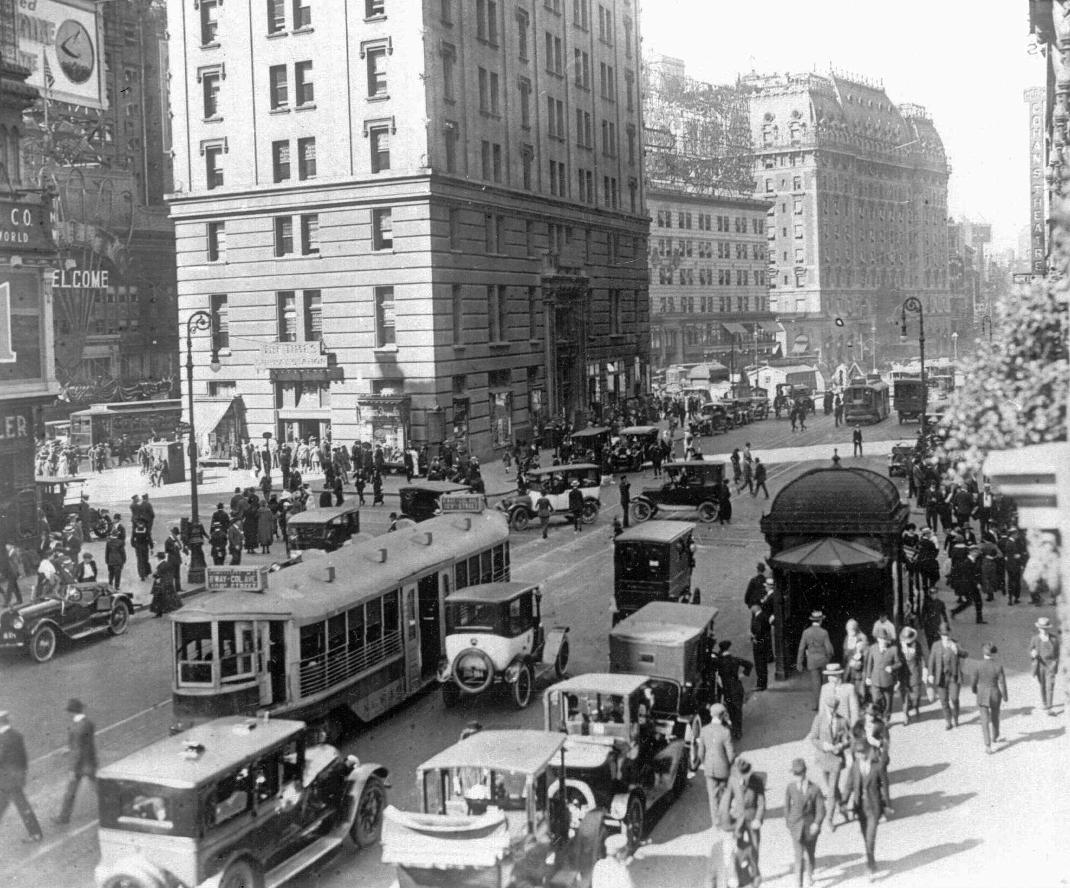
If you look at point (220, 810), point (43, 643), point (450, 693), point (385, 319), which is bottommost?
point (450, 693)

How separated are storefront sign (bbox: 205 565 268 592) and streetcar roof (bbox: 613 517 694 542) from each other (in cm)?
959

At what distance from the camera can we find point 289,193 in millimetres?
52531

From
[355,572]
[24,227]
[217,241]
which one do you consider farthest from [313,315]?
[355,572]

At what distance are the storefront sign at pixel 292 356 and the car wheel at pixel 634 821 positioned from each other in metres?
39.8

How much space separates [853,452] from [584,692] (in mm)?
39728

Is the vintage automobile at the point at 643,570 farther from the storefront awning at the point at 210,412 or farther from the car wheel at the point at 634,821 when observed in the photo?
the storefront awning at the point at 210,412

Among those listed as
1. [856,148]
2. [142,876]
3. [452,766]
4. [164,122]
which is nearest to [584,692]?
[452,766]

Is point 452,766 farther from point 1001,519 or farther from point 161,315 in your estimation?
point 161,315

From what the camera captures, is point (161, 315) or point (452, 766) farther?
point (161, 315)

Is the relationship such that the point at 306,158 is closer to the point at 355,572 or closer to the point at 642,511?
the point at 642,511

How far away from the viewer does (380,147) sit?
51.3 m

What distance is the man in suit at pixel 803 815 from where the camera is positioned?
12.4 m

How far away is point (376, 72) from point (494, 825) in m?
44.7

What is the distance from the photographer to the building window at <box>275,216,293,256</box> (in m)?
53.2
